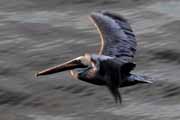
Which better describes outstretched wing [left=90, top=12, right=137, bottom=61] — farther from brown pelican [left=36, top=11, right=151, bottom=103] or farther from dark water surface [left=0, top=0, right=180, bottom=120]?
dark water surface [left=0, top=0, right=180, bottom=120]

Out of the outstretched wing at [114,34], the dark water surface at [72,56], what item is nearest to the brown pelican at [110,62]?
the outstretched wing at [114,34]

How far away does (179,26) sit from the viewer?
2162 cm

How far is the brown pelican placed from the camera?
1275 cm

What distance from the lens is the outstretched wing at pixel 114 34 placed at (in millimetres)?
13797

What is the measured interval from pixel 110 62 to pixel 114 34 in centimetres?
135

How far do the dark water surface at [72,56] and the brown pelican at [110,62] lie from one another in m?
3.85

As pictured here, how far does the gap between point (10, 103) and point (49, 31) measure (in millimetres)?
3808

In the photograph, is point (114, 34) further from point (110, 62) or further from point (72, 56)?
point (72, 56)

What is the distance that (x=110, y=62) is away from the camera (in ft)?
42.0

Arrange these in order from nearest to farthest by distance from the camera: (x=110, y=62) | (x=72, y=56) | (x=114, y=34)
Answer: (x=110, y=62) < (x=114, y=34) < (x=72, y=56)

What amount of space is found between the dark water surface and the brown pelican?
12.6ft

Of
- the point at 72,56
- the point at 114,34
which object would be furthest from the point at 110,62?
the point at 72,56

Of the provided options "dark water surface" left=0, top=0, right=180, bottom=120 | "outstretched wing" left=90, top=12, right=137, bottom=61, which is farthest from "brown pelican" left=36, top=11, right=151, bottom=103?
"dark water surface" left=0, top=0, right=180, bottom=120

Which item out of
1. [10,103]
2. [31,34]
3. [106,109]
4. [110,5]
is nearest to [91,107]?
[106,109]
